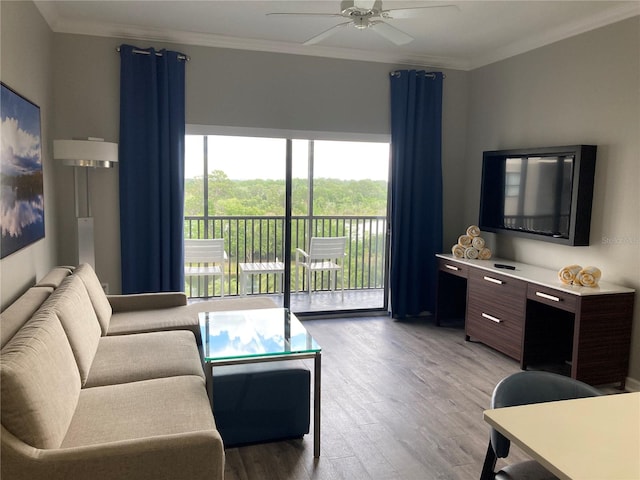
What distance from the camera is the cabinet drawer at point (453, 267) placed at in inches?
186

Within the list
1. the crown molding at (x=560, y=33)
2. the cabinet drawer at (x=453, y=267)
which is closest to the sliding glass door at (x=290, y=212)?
the cabinet drawer at (x=453, y=267)

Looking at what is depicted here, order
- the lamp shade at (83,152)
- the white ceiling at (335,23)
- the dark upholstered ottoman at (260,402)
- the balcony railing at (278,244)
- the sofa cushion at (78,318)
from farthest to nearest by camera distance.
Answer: the balcony railing at (278,244), the lamp shade at (83,152), the white ceiling at (335,23), the dark upholstered ottoman at (260,402), the sofa cushion at (78,318)

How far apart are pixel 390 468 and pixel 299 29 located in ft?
11.4

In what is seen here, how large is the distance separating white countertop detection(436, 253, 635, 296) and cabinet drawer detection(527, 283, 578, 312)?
0.03 meters

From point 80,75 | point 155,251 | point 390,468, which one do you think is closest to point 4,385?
point 390,468

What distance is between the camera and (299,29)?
4.31 metres

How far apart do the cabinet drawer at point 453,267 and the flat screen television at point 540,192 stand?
50 cm

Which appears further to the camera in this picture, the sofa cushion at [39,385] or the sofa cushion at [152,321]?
the sofa cushion at [152,321]

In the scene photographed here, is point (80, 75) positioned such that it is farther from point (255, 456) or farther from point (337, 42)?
point (255, 456)

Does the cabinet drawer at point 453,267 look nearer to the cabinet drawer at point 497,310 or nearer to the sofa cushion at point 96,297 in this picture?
the cabinet drawer at point 497,310

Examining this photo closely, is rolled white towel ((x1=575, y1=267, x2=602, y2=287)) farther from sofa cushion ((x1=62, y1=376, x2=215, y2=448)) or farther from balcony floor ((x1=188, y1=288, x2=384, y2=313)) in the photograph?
sofa cushion ((x1=62, y1=376, x2=215, y2=448))

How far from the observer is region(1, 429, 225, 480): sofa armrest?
1.67m

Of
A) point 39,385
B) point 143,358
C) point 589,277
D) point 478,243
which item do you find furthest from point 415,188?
point 39,385

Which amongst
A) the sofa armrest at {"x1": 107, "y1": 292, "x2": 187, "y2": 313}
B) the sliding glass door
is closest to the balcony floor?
the sliding glass door
